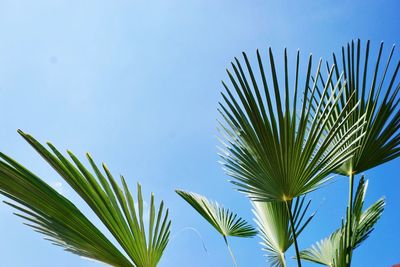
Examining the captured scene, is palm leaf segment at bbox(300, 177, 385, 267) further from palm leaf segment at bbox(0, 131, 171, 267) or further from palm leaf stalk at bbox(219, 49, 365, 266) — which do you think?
palm leaf segment at bbox(0, 131, 171, 267)

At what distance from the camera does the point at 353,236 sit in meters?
2.18

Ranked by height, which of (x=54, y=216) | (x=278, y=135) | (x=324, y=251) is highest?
(x=278, y=135)

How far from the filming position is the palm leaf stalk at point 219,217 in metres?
2.78

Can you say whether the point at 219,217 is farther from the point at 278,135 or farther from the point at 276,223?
the point at 278,135

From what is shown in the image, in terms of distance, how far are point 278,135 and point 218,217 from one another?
157cm

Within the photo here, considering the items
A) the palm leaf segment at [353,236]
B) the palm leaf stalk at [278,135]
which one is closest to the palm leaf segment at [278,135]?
the palm leaf stalk at [278,135]

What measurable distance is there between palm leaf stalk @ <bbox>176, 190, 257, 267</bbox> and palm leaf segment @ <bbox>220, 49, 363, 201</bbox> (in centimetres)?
84

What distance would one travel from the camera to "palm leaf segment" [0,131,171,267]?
4.96 feet

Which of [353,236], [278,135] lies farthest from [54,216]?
[353,236]

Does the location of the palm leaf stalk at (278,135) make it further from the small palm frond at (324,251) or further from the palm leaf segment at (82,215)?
the small palm frond at (324,251)

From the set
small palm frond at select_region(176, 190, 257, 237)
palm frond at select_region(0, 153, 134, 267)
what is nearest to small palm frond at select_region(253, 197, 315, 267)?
small palm frond at select_region(176, 190, 257, 237)

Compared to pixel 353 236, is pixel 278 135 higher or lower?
higher

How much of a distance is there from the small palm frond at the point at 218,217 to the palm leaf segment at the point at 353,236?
680 mm

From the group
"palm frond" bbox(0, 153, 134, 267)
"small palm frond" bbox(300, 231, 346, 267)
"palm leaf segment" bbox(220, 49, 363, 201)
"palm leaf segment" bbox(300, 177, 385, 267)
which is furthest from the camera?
"small palm frond" bbox(300, 231, 346, 267)
